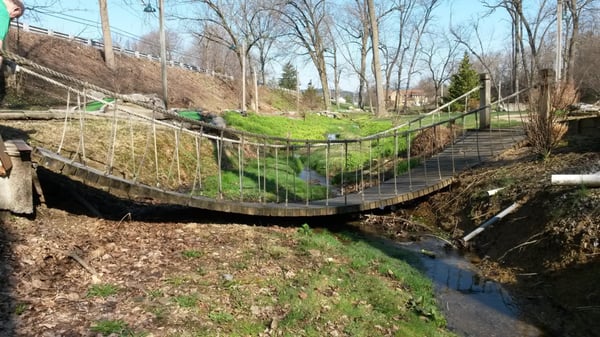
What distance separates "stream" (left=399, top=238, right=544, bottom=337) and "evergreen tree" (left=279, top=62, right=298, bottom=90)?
55641 millimetres

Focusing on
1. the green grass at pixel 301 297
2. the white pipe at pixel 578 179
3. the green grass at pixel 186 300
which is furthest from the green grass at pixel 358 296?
the white pipe at pixel 578 179

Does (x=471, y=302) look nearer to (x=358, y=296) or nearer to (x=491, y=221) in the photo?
(x=358, y=296)

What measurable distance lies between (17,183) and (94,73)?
2139cm

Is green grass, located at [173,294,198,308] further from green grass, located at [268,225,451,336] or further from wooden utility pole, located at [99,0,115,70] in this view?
wooden utility pole, located at [99,0,115,70]

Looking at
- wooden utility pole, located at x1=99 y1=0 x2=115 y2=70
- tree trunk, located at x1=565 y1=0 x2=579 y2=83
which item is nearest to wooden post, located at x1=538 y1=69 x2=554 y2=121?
wooden utility pole, located at x1=99 y1=0 x2=115 y2=70

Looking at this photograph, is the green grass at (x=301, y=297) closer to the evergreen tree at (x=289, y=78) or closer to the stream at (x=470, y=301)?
the stream at (x=470, y=301)

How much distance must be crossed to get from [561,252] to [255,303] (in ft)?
12.6

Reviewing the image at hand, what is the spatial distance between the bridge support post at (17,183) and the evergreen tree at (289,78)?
5662 cm

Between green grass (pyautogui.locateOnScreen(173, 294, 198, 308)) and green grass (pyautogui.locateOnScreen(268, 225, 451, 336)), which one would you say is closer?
green grass (pyautogui.locateOnScreen(173, 294, 198, 308))

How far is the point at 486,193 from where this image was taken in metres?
8.09

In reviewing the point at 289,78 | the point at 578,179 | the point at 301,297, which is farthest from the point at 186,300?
the point at 289,78

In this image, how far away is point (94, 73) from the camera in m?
24.5

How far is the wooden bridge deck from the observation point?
5895 mm

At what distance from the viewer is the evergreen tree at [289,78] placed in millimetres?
61541
